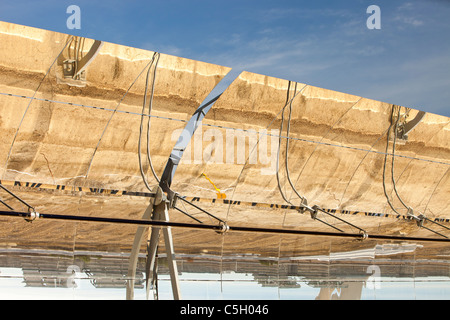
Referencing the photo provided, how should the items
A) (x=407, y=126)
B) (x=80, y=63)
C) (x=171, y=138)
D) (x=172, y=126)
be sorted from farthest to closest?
(x=407, y=126) → (x=171, y=138) → (x=172, y=126) → (x=80, y=63)

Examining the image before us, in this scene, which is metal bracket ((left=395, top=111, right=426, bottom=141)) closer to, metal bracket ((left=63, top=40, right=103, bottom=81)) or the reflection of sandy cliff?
the reflection of sandy cliff

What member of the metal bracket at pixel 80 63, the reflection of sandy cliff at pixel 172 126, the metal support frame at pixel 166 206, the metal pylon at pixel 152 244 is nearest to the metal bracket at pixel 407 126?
the reflection of sandy cliff at pixel 172 126

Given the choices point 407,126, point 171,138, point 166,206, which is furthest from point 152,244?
point 407,126

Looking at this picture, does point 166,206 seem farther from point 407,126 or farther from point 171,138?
point 407,126

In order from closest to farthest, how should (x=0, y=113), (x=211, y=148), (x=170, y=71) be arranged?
(x=0, y=113) < (x=170, y=71) < (x=211, y=148)

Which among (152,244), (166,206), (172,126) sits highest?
(172,126)

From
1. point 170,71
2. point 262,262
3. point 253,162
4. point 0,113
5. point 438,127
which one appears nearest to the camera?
point 0,113

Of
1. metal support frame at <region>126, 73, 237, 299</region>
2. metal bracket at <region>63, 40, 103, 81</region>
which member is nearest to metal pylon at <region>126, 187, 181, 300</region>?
metal support frame at <region>126, 73, 237, 299</region>

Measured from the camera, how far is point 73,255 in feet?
27.1

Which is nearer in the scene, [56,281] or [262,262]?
[56,281]

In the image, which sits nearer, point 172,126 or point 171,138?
point 172,126

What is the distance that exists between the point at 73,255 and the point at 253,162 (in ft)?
10.3
